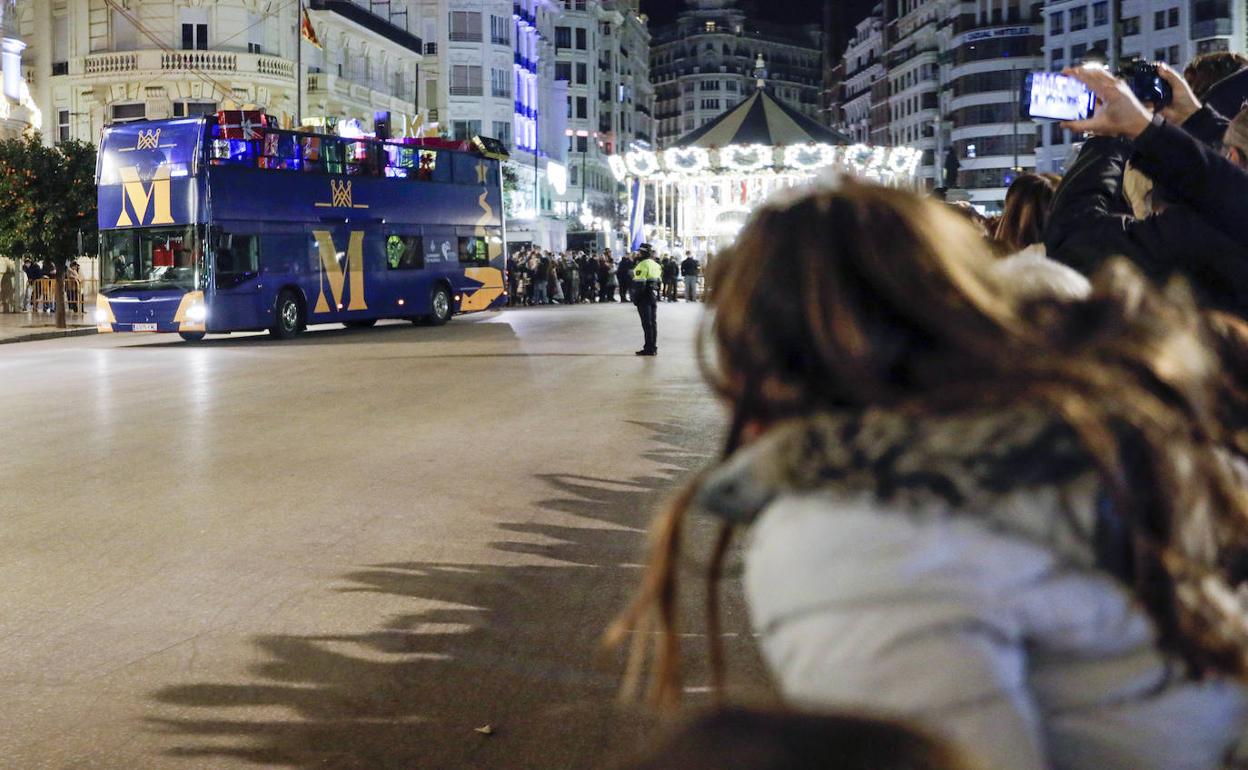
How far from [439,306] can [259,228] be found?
22.8ft

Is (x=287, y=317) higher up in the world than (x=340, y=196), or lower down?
lower down

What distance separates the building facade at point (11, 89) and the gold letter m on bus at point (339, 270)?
1645 cm

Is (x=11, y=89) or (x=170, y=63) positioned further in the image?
(x=170, y=63)

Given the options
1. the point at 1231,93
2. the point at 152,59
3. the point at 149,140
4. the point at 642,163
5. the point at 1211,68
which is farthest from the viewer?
the point at 152,59

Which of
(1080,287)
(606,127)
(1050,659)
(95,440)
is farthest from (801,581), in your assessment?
(606,127)

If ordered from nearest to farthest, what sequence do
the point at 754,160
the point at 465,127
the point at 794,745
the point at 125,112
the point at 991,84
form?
the point at 794,745, the point at 754,160, the point at 125,112, the point at 465,127, the point at 991,84

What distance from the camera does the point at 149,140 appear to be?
1073 inches

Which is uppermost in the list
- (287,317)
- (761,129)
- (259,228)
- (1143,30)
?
(1143,30)

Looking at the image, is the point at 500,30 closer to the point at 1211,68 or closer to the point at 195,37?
the point at 195,37

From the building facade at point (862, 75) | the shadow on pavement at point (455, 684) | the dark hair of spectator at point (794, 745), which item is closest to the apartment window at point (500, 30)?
the shadow on pavement at point (455, 684)

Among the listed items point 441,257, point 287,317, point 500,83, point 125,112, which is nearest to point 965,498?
point 287,317

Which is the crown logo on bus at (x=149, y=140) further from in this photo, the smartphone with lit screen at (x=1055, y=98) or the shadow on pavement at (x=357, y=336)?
the smartphone with lit screen at (x=1055, y=98)

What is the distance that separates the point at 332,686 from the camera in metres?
5.21

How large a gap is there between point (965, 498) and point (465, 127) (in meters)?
81.4
